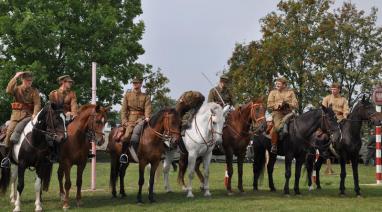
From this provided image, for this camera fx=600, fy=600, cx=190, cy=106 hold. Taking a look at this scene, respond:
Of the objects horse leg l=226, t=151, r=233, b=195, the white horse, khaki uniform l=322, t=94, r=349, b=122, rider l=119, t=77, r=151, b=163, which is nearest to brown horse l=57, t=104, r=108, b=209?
rider l=119, t=77, r=151, b=163

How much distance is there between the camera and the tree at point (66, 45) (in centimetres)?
4028

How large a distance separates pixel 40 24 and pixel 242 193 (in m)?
27.0

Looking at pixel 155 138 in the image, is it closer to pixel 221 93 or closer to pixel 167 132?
pixel 167 132

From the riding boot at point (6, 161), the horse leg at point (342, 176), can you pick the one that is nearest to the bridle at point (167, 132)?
the riding boot at point (6, 161)

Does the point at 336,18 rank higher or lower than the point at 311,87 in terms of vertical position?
higher

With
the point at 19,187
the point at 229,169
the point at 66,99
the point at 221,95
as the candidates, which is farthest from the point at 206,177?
the point at 19,187

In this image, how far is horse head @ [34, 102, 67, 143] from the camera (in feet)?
45.1

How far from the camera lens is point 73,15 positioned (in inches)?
1716

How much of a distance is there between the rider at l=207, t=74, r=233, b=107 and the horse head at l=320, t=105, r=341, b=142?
3.26 meters

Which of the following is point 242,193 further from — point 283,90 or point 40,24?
point 40,24

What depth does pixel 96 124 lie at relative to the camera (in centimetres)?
1457

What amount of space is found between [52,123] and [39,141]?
63 cm

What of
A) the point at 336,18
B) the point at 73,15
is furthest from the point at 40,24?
the point at 336,18

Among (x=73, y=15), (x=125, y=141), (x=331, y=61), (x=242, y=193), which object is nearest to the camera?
(x=125, y=141)
